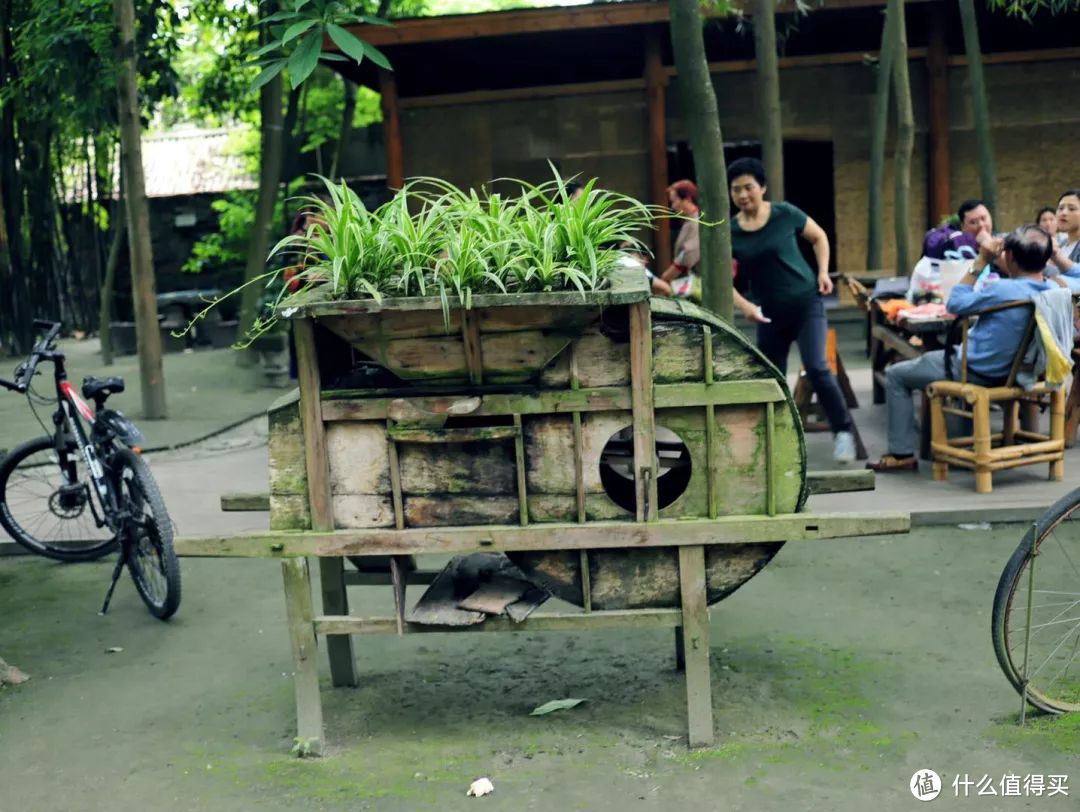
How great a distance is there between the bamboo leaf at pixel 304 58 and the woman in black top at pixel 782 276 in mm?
3600

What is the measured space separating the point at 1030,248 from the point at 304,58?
4434 millimetres

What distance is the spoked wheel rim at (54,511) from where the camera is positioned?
6.79 meters

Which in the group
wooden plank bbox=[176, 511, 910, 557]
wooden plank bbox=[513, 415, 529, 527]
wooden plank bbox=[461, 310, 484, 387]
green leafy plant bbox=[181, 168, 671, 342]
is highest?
green leafy plant bbox=[181, 168, 671, 342]

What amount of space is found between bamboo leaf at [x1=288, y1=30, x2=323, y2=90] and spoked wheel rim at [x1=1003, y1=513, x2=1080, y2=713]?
107 inches

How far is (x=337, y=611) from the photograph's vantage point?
488cm

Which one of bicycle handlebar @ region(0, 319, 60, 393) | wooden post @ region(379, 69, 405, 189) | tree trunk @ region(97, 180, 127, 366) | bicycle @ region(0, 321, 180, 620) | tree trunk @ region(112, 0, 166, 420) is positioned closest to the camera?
bicycle @ region(0, 321, 180, 620)

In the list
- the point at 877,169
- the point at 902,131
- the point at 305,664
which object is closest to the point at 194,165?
the point at 877,169

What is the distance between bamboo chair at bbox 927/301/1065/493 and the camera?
721cm

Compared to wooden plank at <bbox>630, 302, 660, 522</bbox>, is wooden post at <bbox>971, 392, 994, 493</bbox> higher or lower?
lower

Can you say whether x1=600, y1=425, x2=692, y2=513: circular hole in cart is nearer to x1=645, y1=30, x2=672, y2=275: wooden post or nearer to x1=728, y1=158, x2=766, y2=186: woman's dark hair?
x1=728, y1=158, x2=766, y2=186: woman's dark hair

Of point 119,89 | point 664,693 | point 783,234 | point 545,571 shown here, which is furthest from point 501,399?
point 119,89

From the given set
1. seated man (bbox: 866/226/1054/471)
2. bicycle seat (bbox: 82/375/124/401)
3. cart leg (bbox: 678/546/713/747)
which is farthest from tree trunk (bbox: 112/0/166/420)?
cart leg (bbox: 678/546/713/747)

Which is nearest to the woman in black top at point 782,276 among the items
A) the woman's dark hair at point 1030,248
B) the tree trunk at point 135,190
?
the woman's dark hair at point 1030,248

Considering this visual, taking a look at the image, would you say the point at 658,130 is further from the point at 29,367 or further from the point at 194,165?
the point at 194,165
